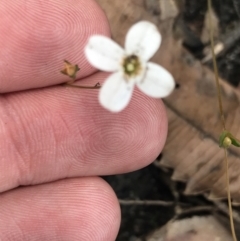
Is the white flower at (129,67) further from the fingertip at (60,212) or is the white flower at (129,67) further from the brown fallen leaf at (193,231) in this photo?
the brown fallen leaf at (193,231)

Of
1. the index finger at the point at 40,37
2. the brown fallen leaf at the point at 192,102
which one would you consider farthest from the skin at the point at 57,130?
the brown fallen leaf at the point at 192,102

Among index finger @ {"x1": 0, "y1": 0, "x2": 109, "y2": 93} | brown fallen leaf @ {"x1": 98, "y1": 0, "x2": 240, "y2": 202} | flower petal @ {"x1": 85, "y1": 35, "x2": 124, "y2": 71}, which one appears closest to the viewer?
flower petal @ {"x1": 85, "y1": 35, "x2": 124, "y2": 71}

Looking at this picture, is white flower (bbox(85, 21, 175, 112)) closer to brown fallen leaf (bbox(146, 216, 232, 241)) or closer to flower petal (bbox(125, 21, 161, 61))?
flower petal (bbox(125, 21, 161, 61))

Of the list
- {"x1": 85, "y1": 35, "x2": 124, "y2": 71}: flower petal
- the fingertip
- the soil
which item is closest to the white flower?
{"x1": 85, "y1": 35, "x2": 124, "y2": 71}: flower petal

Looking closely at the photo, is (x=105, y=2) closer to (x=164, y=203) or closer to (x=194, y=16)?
(x=194, y=16)

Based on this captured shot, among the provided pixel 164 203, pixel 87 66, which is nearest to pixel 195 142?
pixel 164 203

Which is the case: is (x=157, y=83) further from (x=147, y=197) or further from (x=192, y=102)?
Answer: (x=147, y=197)

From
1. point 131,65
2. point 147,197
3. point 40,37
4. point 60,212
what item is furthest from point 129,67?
point 147,197
